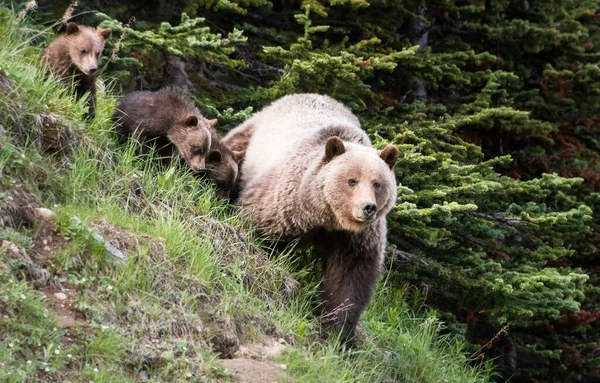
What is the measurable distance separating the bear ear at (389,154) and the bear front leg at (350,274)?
510mm

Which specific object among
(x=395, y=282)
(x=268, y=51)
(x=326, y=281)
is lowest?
(x=395, y=282)

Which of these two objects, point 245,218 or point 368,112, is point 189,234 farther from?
point 368,112

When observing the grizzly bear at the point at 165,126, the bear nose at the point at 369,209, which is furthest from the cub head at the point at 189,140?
the bear nose at the point at 369,209

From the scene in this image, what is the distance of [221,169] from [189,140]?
41 cm

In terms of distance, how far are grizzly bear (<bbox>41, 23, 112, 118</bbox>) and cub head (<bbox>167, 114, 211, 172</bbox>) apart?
27.8 inches

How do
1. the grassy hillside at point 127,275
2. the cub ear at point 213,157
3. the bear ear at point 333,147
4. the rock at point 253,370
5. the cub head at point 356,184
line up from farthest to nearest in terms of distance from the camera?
1. the cub ear at point 213,157
2. the bear ear at point 333,147
3. the cub head at point 356,184
4. the rock at point 253,370
5. the grassy hillside at point 127,275

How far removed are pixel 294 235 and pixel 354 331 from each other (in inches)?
36.6

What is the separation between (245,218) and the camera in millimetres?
7508

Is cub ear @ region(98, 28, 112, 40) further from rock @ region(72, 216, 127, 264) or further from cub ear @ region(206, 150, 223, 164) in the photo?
Result: rock @ region(72, 216, 127, 264)

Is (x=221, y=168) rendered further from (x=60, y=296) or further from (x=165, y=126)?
(x=60, y=296)

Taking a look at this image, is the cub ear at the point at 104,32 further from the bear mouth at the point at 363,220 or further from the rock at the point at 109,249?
the bear mouth at the point at 363,220

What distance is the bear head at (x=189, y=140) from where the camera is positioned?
25.1ft

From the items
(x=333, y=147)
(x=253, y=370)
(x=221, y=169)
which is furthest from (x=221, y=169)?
(x=253, y=370)

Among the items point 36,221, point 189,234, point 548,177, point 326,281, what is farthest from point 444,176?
point 36,221
